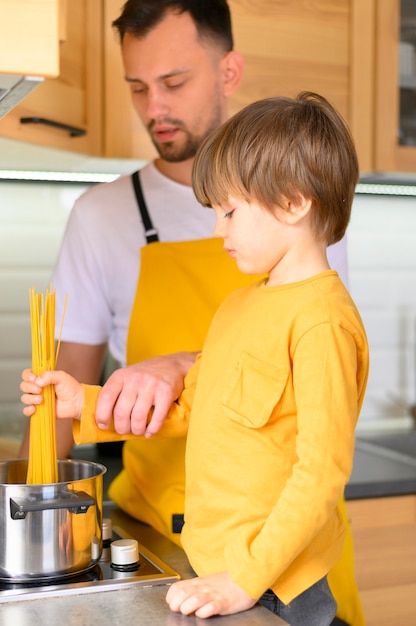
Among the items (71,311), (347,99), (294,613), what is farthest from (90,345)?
(347,99)

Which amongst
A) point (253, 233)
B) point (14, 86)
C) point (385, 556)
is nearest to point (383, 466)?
point (385, 556)

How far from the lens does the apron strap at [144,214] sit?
1.59m

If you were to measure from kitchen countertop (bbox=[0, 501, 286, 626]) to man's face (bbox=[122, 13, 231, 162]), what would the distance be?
0.79m

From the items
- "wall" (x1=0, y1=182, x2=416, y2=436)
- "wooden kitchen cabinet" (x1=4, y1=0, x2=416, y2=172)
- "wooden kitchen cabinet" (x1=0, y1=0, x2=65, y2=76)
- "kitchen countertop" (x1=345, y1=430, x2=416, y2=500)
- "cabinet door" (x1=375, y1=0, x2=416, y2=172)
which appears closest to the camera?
"wooden kitchen cabinet" (x1=0, y1=0, x2=65, y2=76)

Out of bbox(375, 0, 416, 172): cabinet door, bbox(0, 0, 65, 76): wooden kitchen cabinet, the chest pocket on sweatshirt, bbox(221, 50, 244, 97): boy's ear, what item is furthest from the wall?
bbox(0, 0, 65, 76): wooden kitchen cabinet

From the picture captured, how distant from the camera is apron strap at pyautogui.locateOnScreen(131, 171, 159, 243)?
1587mm

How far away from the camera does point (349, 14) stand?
224cm

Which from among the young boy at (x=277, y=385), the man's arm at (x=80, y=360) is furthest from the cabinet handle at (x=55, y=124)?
the young boy at (x=277, y=385)

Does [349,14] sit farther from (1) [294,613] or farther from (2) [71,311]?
(1) [294,613]

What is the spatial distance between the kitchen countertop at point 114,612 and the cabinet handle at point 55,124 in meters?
1.00

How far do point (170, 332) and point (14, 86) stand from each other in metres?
0.62

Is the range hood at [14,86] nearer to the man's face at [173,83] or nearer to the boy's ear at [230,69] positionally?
the man's face at [173,83]

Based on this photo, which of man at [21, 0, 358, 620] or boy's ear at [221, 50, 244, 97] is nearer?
man at [21, 0, 358, 620]

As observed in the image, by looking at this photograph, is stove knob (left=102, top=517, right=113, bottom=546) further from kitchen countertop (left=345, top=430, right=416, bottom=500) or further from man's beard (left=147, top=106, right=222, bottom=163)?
kitchen countertop (left=345, top=430, right=416, bottom=500)
